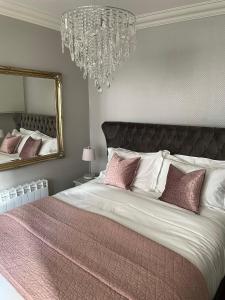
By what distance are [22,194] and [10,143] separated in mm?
598

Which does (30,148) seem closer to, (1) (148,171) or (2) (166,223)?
(1) (148,171)

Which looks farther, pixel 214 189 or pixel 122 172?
pixel 122 172

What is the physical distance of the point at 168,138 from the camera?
2.86 m

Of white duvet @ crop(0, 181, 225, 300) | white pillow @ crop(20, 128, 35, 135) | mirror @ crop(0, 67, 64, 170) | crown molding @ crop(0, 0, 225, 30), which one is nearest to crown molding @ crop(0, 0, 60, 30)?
crown molding @ crop(0, 0, 225, 30)

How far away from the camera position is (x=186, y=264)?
4.99ft

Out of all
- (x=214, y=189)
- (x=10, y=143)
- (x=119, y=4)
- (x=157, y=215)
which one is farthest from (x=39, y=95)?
(x=214, y=189)

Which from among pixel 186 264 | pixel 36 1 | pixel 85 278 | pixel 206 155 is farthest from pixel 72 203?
pixel 36 1

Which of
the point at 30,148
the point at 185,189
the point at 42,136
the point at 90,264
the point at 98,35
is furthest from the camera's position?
the point at 42,136

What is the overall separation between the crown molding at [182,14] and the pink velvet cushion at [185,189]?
161cm

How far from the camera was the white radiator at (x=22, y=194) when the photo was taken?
2744 mm

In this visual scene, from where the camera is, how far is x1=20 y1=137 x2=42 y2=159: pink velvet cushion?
2.97 m

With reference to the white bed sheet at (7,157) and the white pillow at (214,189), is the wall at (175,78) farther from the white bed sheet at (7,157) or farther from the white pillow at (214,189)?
the white bed sheet at (7,157)

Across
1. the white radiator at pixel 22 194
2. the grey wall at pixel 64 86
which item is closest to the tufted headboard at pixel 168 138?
the grey wall at pixel 64 86

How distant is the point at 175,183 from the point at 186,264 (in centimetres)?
92
